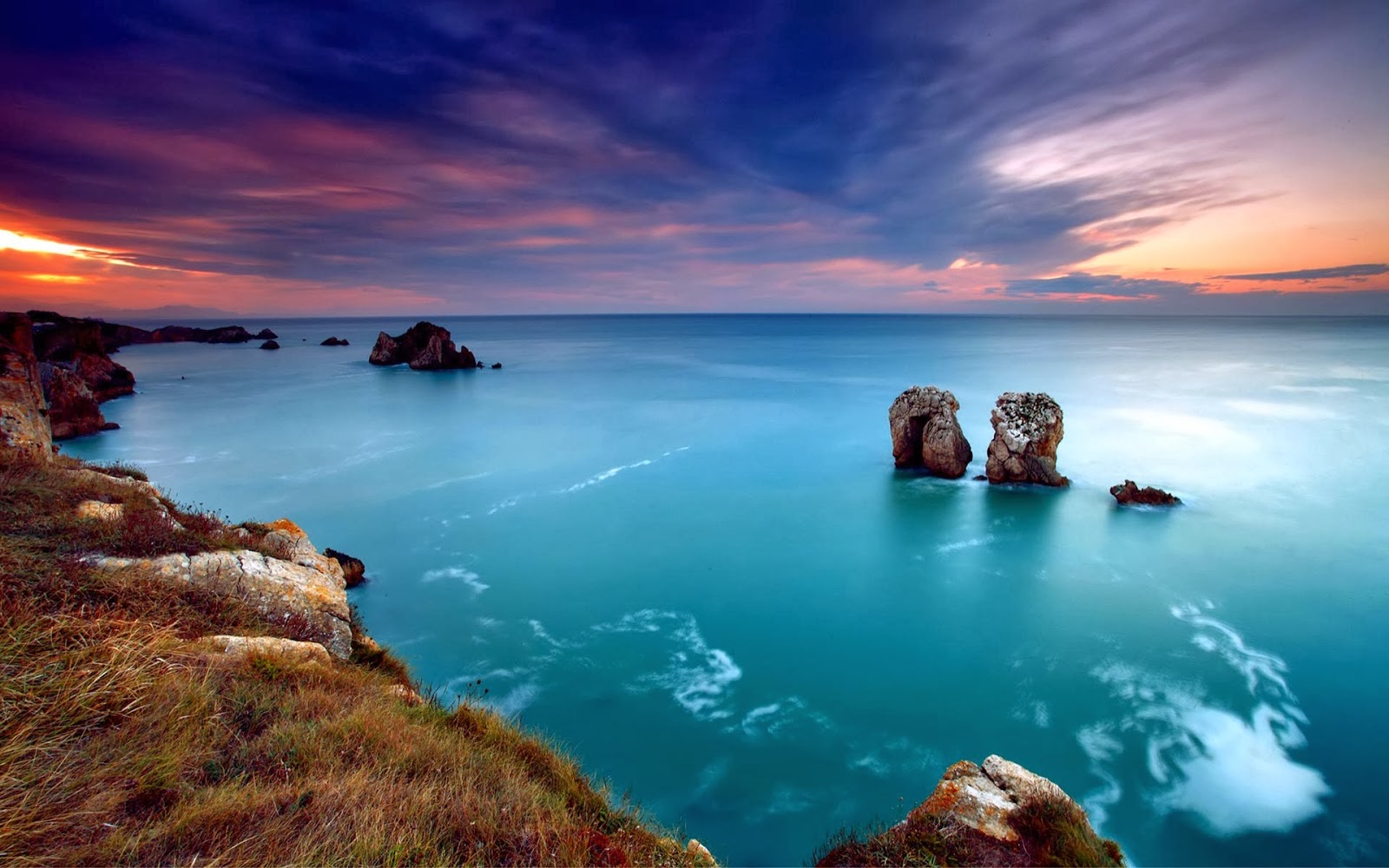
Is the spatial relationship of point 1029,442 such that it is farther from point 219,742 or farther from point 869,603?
point 219,742

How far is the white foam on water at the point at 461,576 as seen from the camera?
1432 centimetres

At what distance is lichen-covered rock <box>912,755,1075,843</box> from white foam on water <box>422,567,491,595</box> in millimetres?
11629

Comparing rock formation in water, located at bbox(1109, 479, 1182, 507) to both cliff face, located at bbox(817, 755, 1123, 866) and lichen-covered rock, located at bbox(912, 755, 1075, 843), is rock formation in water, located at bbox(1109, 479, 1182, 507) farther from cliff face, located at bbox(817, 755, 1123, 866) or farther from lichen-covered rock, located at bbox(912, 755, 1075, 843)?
cliff face, located at bbox(817, 755, 1123, 866)

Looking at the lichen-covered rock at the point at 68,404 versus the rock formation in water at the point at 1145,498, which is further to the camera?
the lichen-covered rock at the point at 68,404

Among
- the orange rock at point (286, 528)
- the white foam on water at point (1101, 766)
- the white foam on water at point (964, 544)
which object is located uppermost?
the orange rock at point (286, 528)

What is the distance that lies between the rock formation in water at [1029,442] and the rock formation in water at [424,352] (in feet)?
180

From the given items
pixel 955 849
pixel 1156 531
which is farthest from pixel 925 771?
pixel 1156 531

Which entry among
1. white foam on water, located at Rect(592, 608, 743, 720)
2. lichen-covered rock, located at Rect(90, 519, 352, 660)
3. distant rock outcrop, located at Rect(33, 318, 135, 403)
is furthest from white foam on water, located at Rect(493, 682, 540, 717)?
distant rock outcrop, located at Rect(33, 318, 135, 403)

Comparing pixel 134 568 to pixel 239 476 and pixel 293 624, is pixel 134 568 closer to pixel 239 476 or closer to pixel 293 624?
pixel 293 624

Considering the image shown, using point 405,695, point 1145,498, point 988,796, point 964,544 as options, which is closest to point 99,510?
point 405,695

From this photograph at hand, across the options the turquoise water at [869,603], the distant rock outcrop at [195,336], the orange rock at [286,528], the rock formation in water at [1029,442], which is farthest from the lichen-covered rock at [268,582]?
the distant rock outcrop at [195,336]

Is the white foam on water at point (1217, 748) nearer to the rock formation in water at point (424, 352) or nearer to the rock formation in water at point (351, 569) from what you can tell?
the rock formation in water at point (351, 569)

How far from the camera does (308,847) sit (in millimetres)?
3242

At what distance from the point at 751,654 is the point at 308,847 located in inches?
369
